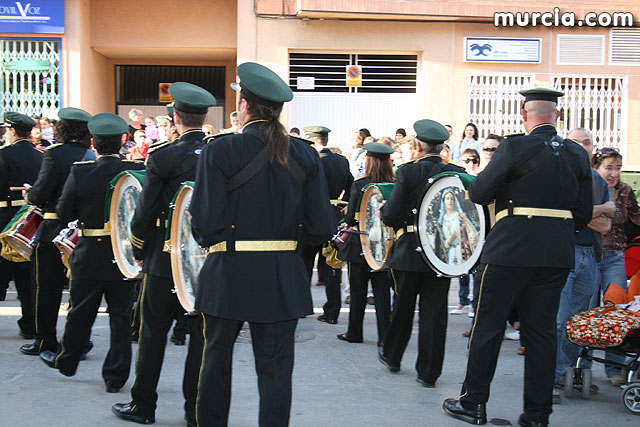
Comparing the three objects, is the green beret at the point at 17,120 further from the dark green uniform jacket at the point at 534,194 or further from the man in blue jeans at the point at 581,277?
the man in blue jeans at the point at 581,277

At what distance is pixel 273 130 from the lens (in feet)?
14.0

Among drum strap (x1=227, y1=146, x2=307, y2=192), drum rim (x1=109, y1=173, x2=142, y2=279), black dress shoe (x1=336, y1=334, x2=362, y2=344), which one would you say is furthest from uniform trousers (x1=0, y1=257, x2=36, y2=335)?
drum strap (x1=227, y1=146, x2=307, y2=192)

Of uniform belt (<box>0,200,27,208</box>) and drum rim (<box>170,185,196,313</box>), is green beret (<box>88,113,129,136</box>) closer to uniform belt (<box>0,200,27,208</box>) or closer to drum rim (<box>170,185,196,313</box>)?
drum rim (<box>170,185,196,313</box>)

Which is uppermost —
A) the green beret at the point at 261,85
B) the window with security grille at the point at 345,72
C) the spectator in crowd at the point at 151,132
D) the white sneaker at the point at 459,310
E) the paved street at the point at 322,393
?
the window with security grille at the point at 345,72

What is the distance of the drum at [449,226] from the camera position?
6383 millimetres

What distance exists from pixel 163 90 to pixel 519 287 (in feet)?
55.4

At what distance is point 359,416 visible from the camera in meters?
5.76

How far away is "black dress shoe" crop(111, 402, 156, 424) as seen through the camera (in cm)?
548

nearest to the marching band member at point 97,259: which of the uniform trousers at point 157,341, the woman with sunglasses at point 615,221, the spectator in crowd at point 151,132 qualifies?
the uniform trousers at point 157,341

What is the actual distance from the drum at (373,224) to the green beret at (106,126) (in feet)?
7.65

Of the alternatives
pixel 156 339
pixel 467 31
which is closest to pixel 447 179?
pixel 156 339

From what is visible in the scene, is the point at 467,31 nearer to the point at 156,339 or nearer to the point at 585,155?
the point at 585,155

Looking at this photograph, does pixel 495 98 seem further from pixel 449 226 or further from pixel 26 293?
pixel 26 293

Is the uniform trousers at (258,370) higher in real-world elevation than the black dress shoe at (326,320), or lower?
higher
